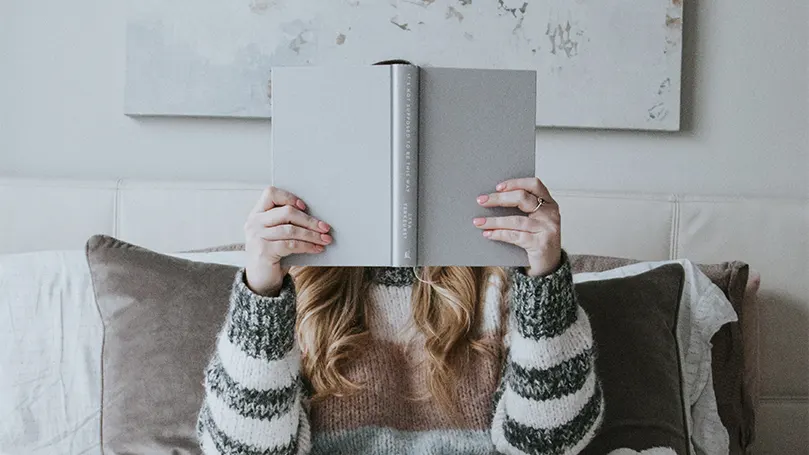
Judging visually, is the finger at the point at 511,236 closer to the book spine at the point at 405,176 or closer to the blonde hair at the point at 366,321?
the book spine at the point at 405,176

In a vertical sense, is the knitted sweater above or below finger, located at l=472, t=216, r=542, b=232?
below

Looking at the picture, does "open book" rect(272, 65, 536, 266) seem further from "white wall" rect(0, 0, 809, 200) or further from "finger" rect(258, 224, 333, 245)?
"white wall" rect(0, 0, 809, 200)

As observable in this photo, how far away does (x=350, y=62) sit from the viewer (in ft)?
5.68

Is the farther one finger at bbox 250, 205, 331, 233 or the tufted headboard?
the tufted headboard

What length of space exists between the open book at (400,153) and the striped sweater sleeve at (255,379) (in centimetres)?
10

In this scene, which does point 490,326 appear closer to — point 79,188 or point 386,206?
point 386,206

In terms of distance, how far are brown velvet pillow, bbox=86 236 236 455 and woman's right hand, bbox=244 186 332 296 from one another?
0.30m

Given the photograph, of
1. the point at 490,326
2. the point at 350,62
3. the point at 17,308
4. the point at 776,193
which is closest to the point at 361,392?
the point at 490,326

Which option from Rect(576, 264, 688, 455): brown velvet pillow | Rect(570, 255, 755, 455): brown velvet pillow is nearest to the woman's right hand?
Rect(576, 264, 688, 455): brown velvet pillow

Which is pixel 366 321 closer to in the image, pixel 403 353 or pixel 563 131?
pixel 403 353

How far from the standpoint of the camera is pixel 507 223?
971 millimetres

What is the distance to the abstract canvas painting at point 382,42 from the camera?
1728 millimetres

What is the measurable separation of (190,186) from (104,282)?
432 mm

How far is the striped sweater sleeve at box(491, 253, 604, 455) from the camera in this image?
3.44 feet
